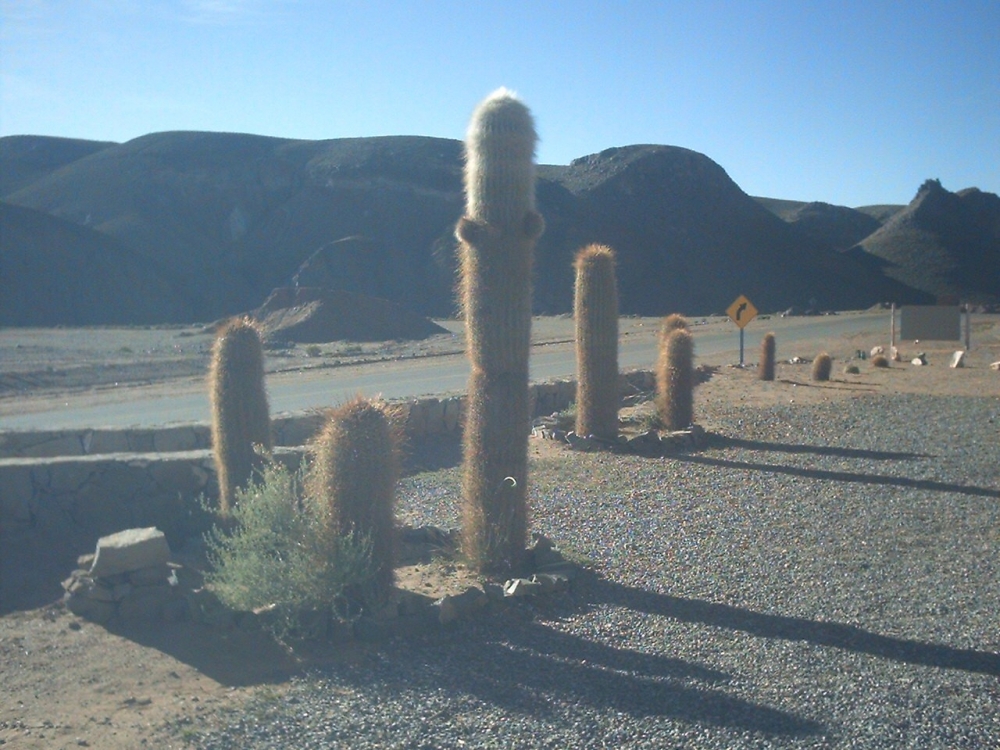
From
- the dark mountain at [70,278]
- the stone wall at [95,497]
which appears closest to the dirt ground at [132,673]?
the stone wall at [95,497]

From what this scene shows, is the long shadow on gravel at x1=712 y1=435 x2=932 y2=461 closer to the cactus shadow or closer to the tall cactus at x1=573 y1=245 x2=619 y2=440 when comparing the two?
the tall cactus at x1=573 y1=245 x2=619 y2=440

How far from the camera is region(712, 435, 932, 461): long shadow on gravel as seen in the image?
42.1ft

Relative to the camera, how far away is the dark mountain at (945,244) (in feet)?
241

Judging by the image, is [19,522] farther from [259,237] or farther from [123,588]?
[259,237]

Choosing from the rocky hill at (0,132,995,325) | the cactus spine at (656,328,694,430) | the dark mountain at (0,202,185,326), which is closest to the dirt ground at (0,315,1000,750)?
the cactus spine at (656,328,694,430)

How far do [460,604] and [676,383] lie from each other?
8837 millimetres

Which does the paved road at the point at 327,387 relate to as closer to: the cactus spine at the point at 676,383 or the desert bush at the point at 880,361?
the desert bush at the point at 880,361

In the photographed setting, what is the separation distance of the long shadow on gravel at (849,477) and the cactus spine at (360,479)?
6.31 m

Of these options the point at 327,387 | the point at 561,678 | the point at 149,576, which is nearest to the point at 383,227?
the point at 327,387

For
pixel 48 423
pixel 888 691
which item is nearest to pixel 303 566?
pixel 888 691

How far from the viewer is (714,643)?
611 cm

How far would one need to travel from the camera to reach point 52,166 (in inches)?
3553

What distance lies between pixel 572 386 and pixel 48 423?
28.2ft

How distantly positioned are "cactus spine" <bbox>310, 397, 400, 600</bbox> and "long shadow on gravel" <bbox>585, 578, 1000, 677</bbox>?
1501 millimetres
